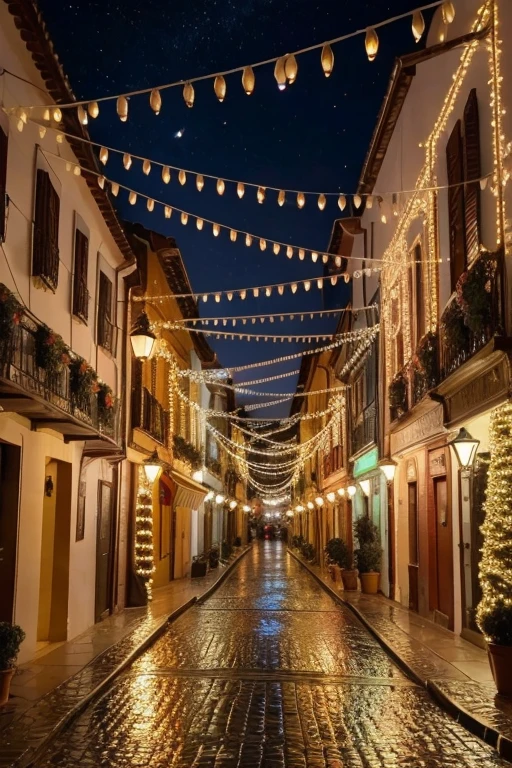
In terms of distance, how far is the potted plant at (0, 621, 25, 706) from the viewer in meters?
8.59

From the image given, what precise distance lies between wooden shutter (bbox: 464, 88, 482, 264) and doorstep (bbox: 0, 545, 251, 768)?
7.85 meters

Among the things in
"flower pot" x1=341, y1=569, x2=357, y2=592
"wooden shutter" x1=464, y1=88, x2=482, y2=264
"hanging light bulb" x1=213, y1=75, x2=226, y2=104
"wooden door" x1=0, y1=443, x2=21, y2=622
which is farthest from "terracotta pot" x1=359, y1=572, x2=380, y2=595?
"hanging light bulb" x1=213, y1=75, x2=226, y2=104

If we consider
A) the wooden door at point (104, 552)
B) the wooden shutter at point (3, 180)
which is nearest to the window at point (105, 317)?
the wooden door at point (104, 552)

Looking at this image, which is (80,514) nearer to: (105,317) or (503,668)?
(105,317)

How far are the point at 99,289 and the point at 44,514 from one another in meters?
4.56

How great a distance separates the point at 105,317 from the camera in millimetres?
16672

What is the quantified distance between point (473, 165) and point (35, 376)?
7.02 meters

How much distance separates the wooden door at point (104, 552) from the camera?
1650 centimetres

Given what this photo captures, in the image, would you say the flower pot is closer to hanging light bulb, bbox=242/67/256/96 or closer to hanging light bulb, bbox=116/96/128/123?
hanging light bulb, bbox=116/96/128/123

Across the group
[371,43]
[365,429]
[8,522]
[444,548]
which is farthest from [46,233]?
[365,429]

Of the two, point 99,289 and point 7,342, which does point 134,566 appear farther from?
point 7,342

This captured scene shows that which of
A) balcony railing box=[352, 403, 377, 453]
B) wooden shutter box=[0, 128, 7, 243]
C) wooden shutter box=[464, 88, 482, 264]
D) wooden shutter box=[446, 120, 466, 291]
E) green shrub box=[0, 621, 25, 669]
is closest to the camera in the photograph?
green shrub box=[0, 621, 25, 669]

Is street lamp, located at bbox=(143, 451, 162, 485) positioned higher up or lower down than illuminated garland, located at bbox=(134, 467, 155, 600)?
higher up

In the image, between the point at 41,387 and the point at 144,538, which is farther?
the point at 144,538
